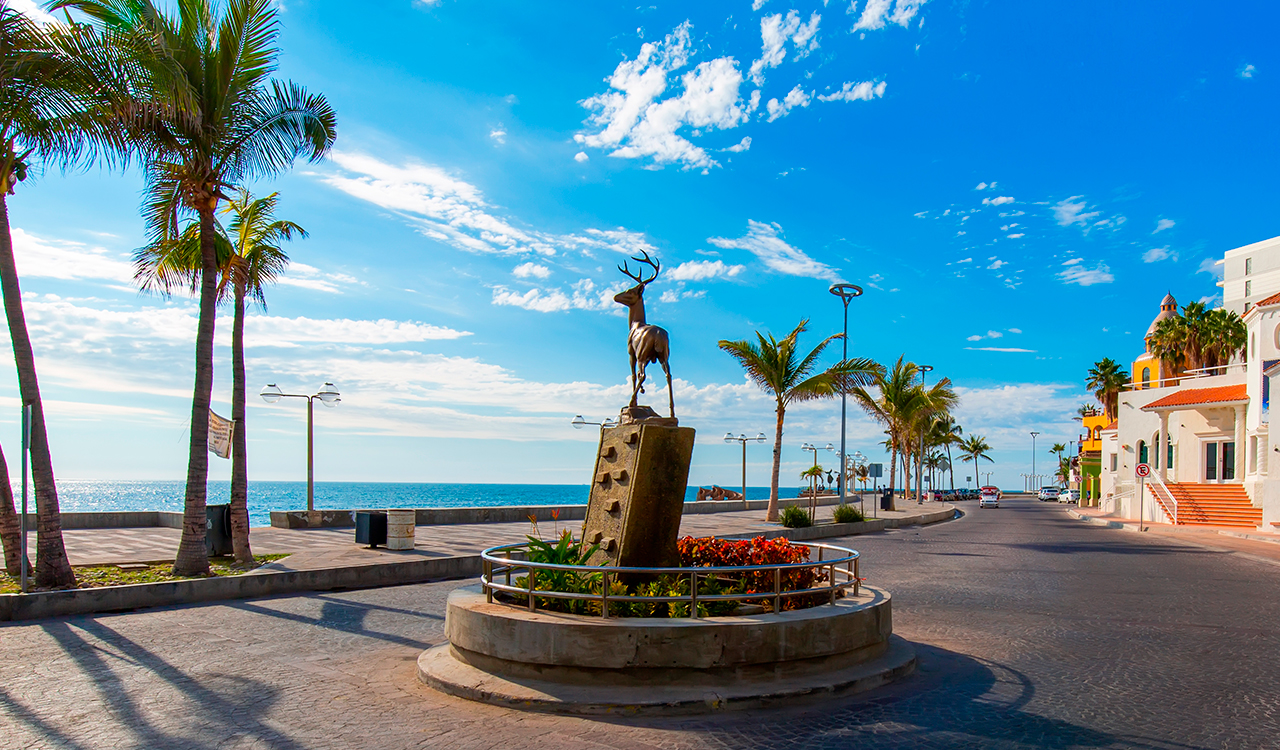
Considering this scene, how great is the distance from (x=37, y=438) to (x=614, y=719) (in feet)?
32.7

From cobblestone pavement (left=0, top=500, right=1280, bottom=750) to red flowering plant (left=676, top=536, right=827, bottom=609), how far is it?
1.36 meters

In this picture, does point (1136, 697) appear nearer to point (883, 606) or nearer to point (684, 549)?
point (883, 606)

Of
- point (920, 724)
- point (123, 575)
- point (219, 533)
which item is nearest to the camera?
point (920, 724)

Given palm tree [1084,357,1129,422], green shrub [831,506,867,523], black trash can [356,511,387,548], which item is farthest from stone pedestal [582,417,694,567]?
palm tree [1084,357,1129,422]

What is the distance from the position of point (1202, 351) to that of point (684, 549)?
50503 millimetres

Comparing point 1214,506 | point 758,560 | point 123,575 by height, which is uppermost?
point 758,560

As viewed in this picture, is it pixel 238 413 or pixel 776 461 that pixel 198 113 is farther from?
pixel 776 461

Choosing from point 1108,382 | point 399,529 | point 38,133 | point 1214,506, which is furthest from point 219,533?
point 1108,382

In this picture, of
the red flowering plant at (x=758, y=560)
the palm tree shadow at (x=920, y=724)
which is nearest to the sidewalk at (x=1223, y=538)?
the red flowering plant at (x=758, y=560)

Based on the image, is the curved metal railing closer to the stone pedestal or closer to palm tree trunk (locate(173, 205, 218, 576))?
the stone pedestal

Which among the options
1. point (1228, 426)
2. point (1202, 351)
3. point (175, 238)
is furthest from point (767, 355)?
point (1202, 351)

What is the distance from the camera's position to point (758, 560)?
877cm

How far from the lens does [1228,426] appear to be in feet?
119

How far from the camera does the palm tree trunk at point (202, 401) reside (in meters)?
12.5
